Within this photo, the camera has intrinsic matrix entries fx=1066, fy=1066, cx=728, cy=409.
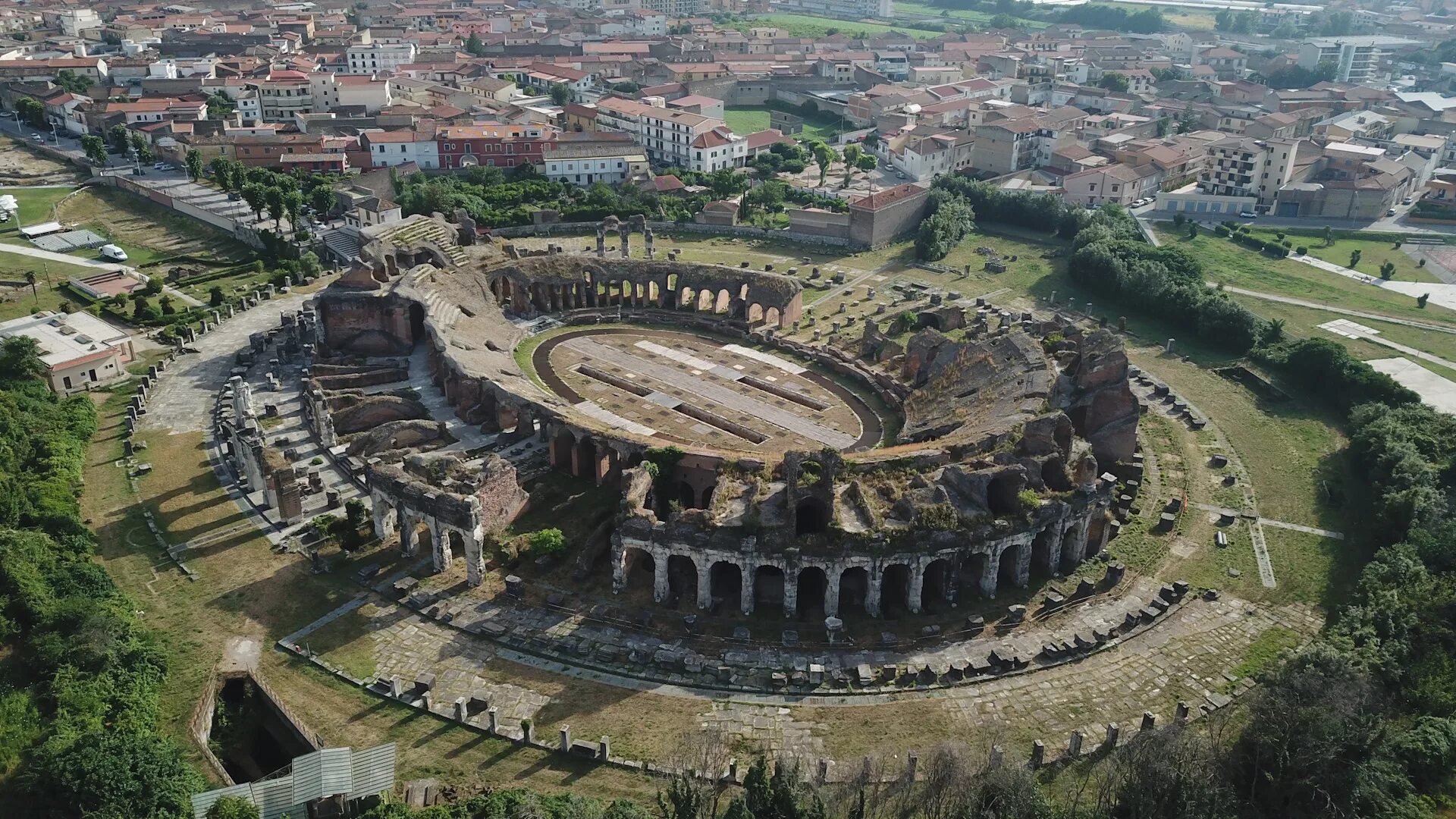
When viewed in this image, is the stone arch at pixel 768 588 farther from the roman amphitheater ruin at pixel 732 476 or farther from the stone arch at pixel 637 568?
the stone arch at pixel 637 568

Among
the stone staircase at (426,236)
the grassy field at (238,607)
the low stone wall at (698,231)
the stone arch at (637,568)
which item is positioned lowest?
the grassy field at (238,607)

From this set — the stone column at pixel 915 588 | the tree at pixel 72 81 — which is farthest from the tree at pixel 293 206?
the stone column at pixel 915 588

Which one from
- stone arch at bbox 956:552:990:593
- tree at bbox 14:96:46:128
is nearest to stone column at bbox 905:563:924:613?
stone arch at bbox 956:552:990:593

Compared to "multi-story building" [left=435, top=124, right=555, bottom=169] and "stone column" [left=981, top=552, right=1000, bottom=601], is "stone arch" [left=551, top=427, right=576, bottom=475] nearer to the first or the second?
"stone column" [left=981, top=552, right=1000, bottom=601]

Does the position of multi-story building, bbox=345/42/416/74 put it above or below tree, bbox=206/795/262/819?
above

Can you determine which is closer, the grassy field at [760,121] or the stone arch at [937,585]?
the stone arch at [937,585]

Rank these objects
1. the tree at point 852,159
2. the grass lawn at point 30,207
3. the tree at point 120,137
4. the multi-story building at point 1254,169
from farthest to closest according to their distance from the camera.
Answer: the tree at point 852,159 < the tree at point 120,137 < the multi-story building at point 1254,169 < the grass lawn at point 30,207

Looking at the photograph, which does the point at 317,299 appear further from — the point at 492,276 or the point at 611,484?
the point at 611,484
